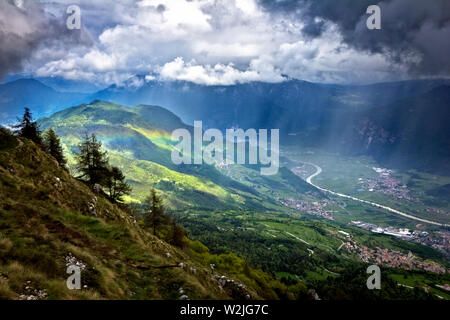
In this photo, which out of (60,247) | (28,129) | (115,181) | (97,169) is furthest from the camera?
(28,129)

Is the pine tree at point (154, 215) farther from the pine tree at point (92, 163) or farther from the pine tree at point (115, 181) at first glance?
the pine tree at point (92, 163)

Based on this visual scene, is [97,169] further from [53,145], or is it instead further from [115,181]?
[53,145]

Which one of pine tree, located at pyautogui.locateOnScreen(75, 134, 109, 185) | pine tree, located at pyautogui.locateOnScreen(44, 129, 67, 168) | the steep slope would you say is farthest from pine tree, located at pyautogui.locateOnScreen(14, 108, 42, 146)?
the steep slope

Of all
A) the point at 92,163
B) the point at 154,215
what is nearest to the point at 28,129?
the point at 92,163

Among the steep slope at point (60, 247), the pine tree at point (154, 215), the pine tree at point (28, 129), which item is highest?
the pine tree at point (28, 129)

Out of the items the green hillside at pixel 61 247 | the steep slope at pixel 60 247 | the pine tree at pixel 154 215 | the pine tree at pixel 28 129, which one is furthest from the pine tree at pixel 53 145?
the pine tree at pixel 154 215

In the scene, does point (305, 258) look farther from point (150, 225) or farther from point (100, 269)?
point (100, 269)
